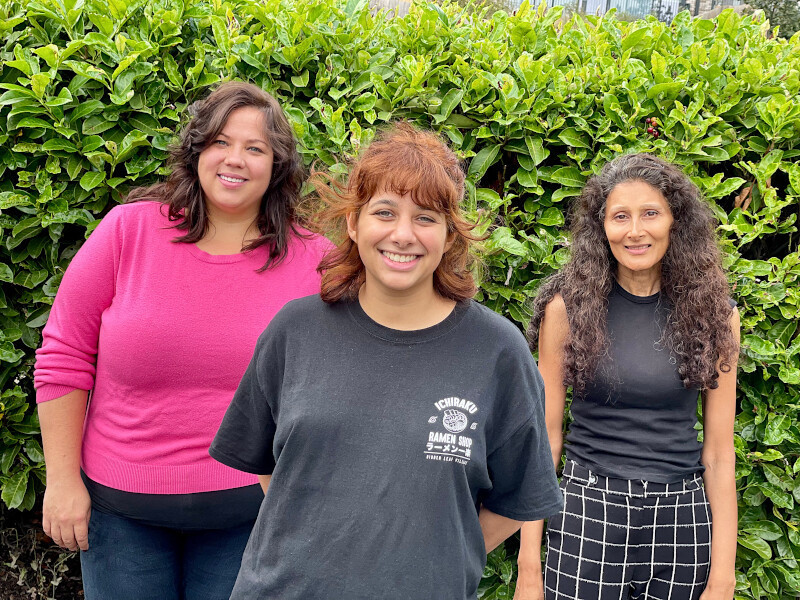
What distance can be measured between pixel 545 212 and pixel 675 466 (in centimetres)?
110

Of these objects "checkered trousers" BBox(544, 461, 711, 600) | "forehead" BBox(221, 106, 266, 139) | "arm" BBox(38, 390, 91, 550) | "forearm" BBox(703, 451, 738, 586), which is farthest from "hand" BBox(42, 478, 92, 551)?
"forearm" BBox(703, 451, 738, 586)

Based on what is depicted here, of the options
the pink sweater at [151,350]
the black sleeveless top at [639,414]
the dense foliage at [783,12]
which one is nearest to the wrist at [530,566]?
the black sleeveless top at [639,414]

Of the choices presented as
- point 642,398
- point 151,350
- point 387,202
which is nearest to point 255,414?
point 151,350

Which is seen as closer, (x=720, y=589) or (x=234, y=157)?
(x=234, y=157)

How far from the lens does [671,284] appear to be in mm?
2617

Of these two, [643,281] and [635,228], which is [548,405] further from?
[635,228]

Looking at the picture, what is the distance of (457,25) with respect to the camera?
3.36m

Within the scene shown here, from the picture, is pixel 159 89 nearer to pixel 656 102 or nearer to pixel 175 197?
pixel 175 197

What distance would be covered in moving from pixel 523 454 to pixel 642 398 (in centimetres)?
93

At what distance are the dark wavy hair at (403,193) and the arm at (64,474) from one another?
941 millimetres

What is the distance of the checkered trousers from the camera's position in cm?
244

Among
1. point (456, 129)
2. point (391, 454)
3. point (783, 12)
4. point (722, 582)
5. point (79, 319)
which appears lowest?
point (722, 582)

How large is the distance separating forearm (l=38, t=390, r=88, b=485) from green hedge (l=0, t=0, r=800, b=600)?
76cm

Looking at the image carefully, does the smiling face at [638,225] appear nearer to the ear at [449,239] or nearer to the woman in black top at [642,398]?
the woman in black top at [642,398]
